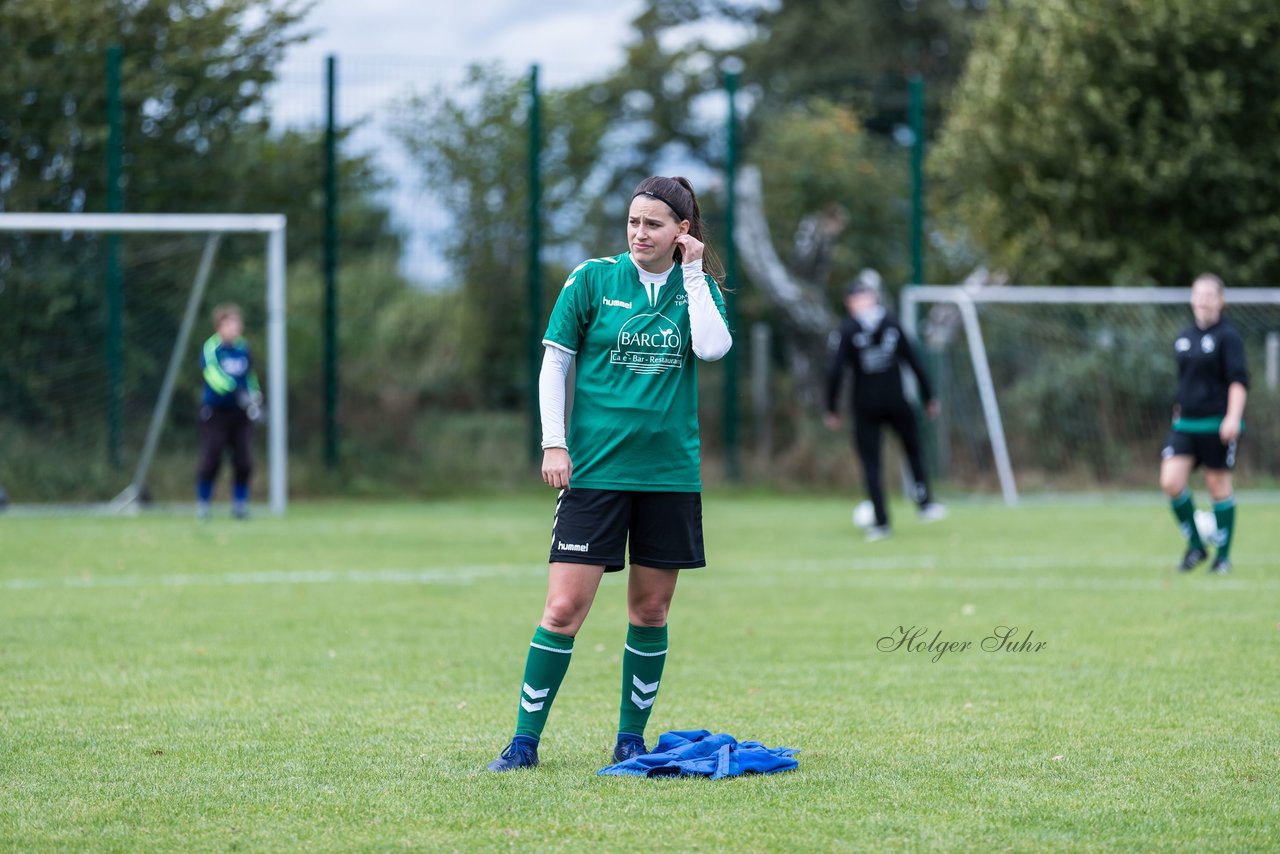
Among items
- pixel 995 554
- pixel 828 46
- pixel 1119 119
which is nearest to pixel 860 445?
pixel 995 554

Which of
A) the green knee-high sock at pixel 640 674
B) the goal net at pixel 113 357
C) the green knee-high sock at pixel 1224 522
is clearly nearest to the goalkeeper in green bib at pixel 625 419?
the green knee-high sock at pixel 640 674

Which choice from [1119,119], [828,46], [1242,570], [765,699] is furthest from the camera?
[828,46]

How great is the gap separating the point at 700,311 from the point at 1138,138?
15695mm

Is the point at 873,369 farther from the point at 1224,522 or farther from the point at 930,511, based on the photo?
the point at 1224,522

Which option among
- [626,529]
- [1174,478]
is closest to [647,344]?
[626,529]

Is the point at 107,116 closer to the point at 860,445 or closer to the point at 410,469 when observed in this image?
the point at 410,469

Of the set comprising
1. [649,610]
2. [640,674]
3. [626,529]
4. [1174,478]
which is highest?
[626,529]

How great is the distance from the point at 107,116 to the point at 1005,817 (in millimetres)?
15537

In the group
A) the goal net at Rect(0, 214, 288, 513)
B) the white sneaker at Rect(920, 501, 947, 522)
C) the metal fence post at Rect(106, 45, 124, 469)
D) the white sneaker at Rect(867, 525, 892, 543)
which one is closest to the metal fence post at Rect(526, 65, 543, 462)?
the goal net at Rect(0, 214, 288, 513)

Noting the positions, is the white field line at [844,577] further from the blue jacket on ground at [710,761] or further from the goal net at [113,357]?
the blue jacket on ground at [710,761]

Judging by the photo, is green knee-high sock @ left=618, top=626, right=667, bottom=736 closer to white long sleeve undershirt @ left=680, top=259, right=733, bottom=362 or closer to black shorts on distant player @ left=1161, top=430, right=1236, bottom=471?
white long sleeve undershirt @ left=680, top=259, right=733, bottom=362

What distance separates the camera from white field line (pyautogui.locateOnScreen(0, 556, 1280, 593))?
9.88 meters

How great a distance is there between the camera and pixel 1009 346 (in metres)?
19.1

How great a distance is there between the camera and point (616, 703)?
6109 mm
